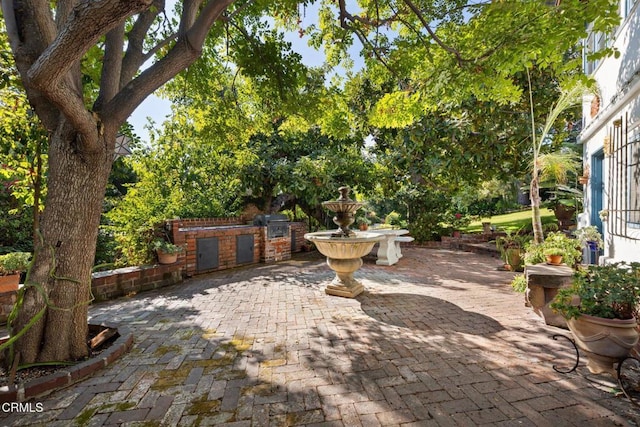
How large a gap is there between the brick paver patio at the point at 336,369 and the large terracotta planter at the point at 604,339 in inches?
5.7

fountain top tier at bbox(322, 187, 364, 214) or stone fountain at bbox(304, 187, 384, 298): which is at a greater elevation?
fountain top tier at bbox(322, 187, 364, 214)

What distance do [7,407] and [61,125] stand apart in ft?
8.03

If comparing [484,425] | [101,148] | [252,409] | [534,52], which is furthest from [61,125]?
[534,52]

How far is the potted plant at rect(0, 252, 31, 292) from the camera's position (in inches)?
163

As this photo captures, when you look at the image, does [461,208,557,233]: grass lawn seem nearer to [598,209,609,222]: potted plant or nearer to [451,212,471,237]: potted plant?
[451,212,471,237]: potted plant

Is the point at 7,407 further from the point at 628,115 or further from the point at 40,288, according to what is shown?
the point at 628,115

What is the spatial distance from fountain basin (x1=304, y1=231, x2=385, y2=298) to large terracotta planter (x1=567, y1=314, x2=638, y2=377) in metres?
2.83

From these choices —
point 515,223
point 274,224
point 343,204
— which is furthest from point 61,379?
point 515,223

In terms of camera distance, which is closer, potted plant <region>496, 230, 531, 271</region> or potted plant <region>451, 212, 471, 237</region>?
potted plant <region>496, 230, 531, 271</region>

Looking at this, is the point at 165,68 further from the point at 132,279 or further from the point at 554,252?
the point at 554,252

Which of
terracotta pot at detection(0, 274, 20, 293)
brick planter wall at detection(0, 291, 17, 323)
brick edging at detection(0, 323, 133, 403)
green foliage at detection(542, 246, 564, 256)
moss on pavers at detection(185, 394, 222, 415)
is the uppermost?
green foliage at detection(542, 246, 564, 256)

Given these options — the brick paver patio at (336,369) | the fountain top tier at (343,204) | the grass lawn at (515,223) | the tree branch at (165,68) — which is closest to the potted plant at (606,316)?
the brick paver patio at (336,369)

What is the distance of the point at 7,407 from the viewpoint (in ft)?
7.61

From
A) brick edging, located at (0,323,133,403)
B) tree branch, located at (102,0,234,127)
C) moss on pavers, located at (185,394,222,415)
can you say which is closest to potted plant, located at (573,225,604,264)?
moss on pavers, located at (185,394,222,415)
